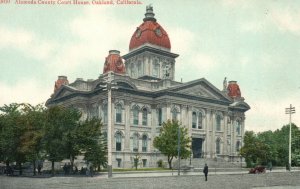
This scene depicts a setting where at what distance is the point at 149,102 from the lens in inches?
2501

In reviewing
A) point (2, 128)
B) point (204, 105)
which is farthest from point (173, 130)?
point (2, 128)

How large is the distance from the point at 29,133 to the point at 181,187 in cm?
2314

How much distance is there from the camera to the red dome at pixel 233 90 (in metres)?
79.1

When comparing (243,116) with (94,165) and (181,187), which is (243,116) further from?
(181,187)

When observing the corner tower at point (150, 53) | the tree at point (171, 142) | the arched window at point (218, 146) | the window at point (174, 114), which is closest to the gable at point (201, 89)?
the window at point (174, 114)

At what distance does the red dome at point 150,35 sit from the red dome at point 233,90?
49.2 feet

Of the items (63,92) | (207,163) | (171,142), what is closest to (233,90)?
(207,163)

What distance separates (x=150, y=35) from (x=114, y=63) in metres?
10.5

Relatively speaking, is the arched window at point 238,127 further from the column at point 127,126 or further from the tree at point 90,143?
the tree at point 90,143

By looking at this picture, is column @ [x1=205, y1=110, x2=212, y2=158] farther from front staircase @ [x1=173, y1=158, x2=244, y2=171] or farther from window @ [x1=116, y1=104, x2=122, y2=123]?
window @ [x1=116, y1=104, x2=122, y2=123]

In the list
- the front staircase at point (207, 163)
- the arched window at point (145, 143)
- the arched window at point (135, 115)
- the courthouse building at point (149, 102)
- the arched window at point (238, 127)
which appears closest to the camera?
the front staircase at point (207, 163)

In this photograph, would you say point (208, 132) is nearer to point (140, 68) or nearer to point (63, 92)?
point (140, 68)

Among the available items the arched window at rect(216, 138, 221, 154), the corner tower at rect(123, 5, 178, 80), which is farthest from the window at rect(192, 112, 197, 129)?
the corner tower at rect(123, 5, 178, 80)

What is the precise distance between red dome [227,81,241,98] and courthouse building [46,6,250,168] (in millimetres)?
3836
